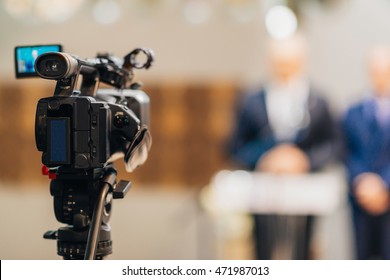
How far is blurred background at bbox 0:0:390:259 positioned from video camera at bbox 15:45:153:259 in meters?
3.84

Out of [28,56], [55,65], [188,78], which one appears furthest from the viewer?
[188,78]

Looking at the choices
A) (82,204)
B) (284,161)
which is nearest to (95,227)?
(82,204)

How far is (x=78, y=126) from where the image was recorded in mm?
1808

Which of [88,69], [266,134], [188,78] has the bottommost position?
[266,134]

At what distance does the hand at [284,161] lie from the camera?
424cm

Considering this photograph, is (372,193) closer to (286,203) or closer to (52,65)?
(286,203)

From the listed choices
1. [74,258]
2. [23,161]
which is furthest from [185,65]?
[74,258]

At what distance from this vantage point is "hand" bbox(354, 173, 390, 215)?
4320mm

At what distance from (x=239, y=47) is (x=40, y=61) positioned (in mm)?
4358

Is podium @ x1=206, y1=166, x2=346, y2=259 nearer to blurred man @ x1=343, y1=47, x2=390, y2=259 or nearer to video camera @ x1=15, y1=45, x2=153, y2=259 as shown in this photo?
blurred man @ x1=343, y1=47, x2=390, y2=259

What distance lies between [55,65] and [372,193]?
292 centimetres

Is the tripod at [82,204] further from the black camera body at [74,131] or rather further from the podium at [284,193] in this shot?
the podium at [284,193]

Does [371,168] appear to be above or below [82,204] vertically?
below

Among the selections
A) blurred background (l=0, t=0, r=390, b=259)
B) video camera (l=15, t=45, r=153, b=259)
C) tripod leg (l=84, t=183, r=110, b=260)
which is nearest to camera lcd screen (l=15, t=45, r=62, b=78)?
video camera (l=15, t=45, r=153, b=259)
